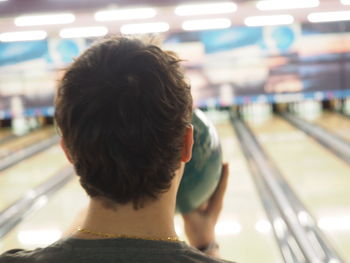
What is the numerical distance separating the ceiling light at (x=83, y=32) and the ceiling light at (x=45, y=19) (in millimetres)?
199

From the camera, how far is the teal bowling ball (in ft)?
4.79

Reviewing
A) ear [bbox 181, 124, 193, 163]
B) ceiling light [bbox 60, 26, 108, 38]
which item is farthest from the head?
ceiling light [bbox 60, 26, 108, 38]

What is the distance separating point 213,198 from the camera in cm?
137

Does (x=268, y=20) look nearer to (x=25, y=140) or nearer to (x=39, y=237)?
(x=25, y=140)

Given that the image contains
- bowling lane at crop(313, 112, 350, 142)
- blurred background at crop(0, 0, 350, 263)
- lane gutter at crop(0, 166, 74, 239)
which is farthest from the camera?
bowling lane at crop(313, 112, 350, 142)

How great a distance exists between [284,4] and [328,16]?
77 centimetres

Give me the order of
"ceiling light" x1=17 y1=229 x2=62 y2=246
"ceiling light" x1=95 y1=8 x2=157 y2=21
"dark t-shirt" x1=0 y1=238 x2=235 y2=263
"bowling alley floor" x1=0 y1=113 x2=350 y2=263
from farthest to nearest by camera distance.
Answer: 1. "ceiling light" x1=95 y1=8 x2=157 y2=21
2. "ceiling light" x1=17 y1=229 x2=62 y2=246
3. "bowling alley floor" x1=0 y1=113 x2=350 y2=263
4. "dark t-shirt" x1=0 y1=238 x2=235 y2=263

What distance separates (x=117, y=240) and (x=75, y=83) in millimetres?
237

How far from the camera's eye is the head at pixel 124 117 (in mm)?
693

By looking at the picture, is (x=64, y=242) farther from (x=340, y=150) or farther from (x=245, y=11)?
Result: (x=245, y=11)

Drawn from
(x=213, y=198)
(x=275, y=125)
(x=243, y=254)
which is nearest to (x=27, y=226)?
(x=243, y=254)

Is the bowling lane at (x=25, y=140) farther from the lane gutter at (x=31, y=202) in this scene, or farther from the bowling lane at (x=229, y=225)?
the bowling lane at (x=229, y=225)

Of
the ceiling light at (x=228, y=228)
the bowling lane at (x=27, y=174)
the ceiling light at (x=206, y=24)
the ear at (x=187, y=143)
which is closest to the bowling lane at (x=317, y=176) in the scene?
the ceiling light at (x=228, y=228)

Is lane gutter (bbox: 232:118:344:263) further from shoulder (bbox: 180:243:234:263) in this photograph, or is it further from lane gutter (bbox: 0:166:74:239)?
shoulder (bbox: 180:243:234:263)
